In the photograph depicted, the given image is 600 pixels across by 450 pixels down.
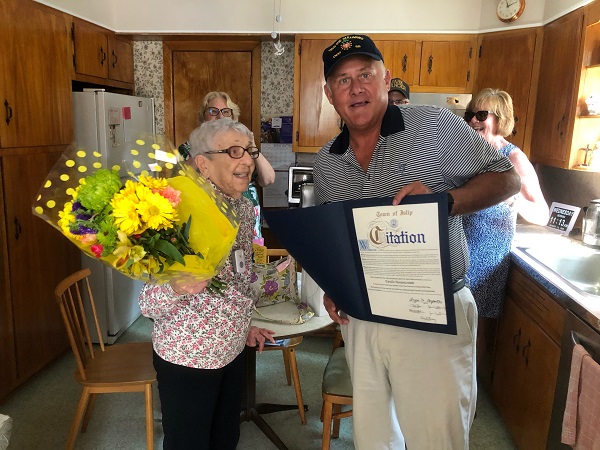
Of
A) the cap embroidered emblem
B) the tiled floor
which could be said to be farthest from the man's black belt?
the tiled floor

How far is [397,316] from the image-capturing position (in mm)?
1280

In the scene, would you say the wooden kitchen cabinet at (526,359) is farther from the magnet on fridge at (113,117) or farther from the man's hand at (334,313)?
the magnet on fridge at (113,117)

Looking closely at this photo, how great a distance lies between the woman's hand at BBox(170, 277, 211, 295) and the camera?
1.11m

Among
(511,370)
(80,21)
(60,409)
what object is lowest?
(60,409)

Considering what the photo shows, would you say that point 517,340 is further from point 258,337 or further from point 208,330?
point 208,330

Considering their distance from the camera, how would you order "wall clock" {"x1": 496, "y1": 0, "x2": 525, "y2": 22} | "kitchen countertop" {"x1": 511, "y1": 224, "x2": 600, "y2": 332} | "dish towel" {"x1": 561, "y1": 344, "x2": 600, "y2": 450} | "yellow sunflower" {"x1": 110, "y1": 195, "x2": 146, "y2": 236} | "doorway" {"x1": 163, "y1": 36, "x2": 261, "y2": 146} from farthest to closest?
"doorway" {"x1": 163, "y1": 36, "x2": 261, "y2": 146} < "wall clock" {"x1": 496, "y1": 0, "x2": 525, "y2": 22} < "kitchen countertop" {"x1": 511, "y1": 224, "x2": 600, "y2": 332} < "dish towel" {"x1": 561, "y1": 344, "x2": 600, "y2": 450} < "yellow sunflower" {"x1": 110, "y1": 195, "x2": 146, "y2": 236}

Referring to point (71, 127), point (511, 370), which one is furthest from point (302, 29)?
point (511, 370)

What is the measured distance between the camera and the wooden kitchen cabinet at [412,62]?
3.35 meters

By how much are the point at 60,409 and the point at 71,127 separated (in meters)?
1.73

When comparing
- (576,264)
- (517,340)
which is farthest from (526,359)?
(576,264)

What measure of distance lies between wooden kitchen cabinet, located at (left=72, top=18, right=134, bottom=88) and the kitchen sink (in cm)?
302

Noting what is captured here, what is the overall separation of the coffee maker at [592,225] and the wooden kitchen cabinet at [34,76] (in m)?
3.11

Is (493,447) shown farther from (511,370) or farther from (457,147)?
(457,147)

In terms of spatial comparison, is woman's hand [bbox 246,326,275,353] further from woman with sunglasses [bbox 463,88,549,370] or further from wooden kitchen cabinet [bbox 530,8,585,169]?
wooden kitchen cabinet [bbox 530,8,585,169]
